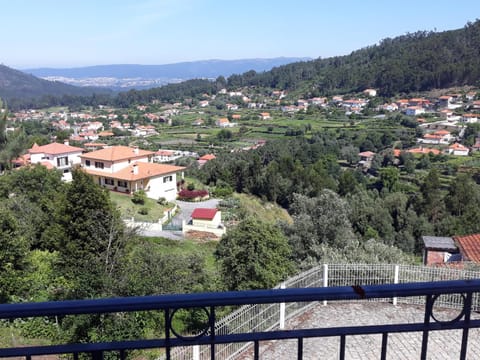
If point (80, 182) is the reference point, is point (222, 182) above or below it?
below

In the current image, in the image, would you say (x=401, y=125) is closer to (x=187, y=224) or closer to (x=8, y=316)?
(x=187, y=224)

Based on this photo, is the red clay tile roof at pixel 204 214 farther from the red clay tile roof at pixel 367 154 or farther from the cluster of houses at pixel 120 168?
the red clay tile roof at pixel 367 154

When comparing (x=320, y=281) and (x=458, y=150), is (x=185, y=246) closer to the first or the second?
(x=320, y=281)

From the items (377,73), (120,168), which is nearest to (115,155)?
(120,168)

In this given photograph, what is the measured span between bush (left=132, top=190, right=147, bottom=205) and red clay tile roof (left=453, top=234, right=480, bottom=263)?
64.3 ft

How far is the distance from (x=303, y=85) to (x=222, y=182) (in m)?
103

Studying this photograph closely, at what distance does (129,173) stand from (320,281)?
2417 centimetres

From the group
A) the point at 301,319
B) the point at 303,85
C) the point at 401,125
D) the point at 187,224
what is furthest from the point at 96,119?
the point at 301,319

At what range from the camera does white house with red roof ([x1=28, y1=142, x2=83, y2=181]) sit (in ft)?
115

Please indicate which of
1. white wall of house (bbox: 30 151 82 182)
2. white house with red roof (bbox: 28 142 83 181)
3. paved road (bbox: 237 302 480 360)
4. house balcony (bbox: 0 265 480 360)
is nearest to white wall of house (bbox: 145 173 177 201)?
white wall of house (bbox: 30 151 82 182)

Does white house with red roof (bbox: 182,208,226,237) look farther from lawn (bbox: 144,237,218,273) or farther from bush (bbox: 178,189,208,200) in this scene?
bush (bbox: 178,189,208,200)

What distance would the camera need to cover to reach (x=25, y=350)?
1616 mm

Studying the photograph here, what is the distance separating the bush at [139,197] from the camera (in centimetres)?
2869

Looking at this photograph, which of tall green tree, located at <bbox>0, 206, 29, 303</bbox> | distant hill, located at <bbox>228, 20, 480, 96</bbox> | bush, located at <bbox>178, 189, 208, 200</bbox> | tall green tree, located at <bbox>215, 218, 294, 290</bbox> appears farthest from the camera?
distant hill, located at <bbox>228, 20, 480, 96</bbox>
